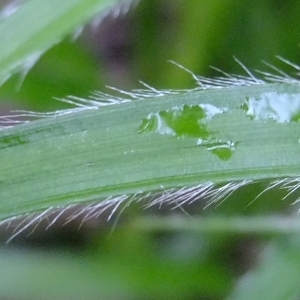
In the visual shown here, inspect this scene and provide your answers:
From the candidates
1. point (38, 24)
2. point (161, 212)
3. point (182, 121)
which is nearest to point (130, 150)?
point (182, 121)

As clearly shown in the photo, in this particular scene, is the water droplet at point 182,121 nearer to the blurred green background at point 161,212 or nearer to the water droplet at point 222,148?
the water droplet at point 222,148

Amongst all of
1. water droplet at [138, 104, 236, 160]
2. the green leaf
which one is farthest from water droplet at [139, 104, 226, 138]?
the green leaf

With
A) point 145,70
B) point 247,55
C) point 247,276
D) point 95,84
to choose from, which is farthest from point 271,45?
point 247,276

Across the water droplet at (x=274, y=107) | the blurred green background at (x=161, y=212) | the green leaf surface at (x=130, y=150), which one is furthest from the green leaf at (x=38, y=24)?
the blurred green background at (x=161, y=212)

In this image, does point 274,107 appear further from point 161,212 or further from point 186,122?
point 161,212

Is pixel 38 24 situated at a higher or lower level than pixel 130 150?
higher

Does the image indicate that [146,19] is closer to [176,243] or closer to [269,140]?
[176,243]

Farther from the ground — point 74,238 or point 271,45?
point 271,45
